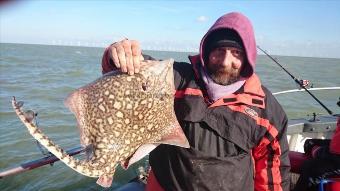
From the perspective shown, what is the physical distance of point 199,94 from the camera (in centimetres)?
315

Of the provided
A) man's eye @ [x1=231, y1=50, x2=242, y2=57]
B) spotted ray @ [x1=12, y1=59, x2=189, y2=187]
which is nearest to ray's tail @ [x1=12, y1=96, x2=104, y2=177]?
spotted ray @ [x1=12, y1=59, x2=189, y2=187]

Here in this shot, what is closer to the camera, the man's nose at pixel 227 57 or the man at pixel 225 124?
the man at pixel 225 124

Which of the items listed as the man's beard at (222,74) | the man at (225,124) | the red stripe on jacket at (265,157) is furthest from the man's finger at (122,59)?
the red stripe on jacket at (265,157)

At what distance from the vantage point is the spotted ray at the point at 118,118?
2352 millimetres

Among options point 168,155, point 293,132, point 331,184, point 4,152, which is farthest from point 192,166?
point 4,152

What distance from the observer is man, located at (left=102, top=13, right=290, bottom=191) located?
308 cm

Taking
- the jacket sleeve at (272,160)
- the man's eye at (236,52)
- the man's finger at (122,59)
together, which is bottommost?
the jacket sleeve at (272,160)

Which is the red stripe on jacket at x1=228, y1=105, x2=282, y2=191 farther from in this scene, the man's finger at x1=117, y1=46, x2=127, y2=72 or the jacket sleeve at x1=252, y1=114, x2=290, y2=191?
the man's finger at x1=117, y1=46, x2=127, y2=72

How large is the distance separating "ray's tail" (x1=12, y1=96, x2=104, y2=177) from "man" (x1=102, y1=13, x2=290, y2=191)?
0.96 m

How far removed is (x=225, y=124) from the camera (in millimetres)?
3107

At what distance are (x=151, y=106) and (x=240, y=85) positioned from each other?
1142mm

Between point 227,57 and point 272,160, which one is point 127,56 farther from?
point 272,160

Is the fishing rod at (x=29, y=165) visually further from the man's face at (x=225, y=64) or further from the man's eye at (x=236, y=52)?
the man's eye at (x=236, y=52)

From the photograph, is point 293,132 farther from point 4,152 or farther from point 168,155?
point 4,152
